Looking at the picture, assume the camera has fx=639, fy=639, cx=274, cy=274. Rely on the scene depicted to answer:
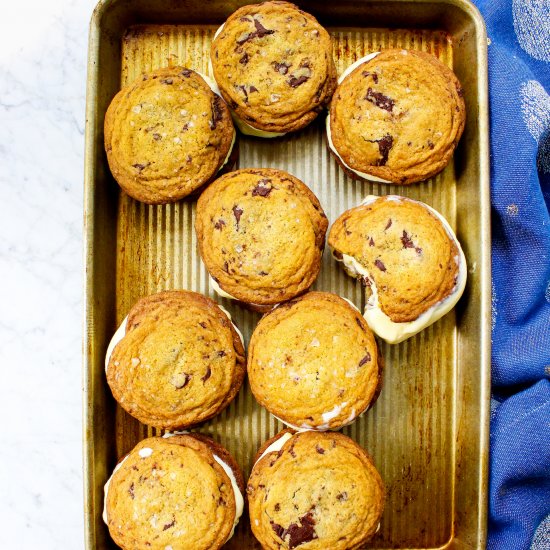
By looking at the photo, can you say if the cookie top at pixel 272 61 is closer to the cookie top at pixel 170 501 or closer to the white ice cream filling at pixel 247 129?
the white ice cream filling at pixel 247 129

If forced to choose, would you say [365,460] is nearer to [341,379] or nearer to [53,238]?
[341,379]

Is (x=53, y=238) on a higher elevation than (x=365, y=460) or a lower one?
higher

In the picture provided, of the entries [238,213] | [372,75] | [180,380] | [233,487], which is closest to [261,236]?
[238,213]

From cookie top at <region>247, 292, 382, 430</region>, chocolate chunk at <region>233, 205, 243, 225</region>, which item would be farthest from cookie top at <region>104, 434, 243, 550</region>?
chocolate chunk at <region>233, 205, 243, 225</region>

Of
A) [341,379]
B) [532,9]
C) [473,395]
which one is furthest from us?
[532,9]

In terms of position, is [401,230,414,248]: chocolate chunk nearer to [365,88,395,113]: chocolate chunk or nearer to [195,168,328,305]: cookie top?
[195,168,328,305]: cookie top

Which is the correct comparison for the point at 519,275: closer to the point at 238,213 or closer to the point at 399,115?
the point at 399,115

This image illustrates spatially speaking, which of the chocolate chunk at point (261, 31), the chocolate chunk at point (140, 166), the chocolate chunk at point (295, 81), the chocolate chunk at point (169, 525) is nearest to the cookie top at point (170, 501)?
the chocolate chunk at point (169, 525)

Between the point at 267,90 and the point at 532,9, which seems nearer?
the point at 267,90

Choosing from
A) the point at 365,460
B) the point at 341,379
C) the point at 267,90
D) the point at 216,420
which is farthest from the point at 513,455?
the point at 267,90
